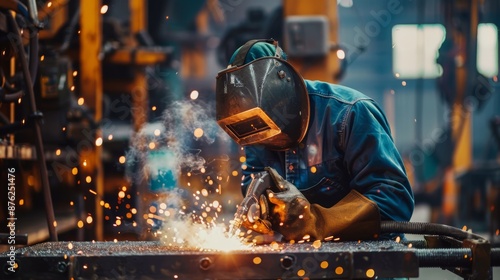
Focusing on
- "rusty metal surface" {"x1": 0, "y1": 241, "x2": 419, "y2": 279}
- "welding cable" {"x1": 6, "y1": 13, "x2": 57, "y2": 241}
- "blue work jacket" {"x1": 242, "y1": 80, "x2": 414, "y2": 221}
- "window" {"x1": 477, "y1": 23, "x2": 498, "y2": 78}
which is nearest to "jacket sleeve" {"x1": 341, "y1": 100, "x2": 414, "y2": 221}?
"blue work jacket" {"x1": 242, "y1": 80, "x2": 414, "y2": 221}

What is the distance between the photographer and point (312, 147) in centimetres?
268

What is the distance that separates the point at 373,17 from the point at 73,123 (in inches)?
674

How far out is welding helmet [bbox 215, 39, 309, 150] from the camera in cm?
256

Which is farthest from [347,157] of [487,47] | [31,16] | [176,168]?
[487,47]

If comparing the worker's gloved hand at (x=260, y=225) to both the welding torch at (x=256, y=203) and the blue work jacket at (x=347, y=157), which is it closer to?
the welding torch at (x=256, y=203)

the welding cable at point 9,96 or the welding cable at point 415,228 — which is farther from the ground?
the welding cable at point 9,96

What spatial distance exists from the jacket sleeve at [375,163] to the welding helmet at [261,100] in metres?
0.19

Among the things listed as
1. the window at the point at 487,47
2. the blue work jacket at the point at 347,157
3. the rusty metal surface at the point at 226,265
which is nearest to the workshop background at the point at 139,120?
the window at the point at 487,47

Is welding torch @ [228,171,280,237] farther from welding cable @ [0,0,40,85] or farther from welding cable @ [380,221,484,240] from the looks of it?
welding cable @ [0,0,40,85]

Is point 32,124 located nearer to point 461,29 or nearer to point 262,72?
point 262,72

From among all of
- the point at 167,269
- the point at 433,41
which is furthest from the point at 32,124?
the point at 433,41

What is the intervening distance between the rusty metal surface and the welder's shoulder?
694mm

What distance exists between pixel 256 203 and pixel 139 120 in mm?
5319

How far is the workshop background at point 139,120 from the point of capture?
3.74 meters
